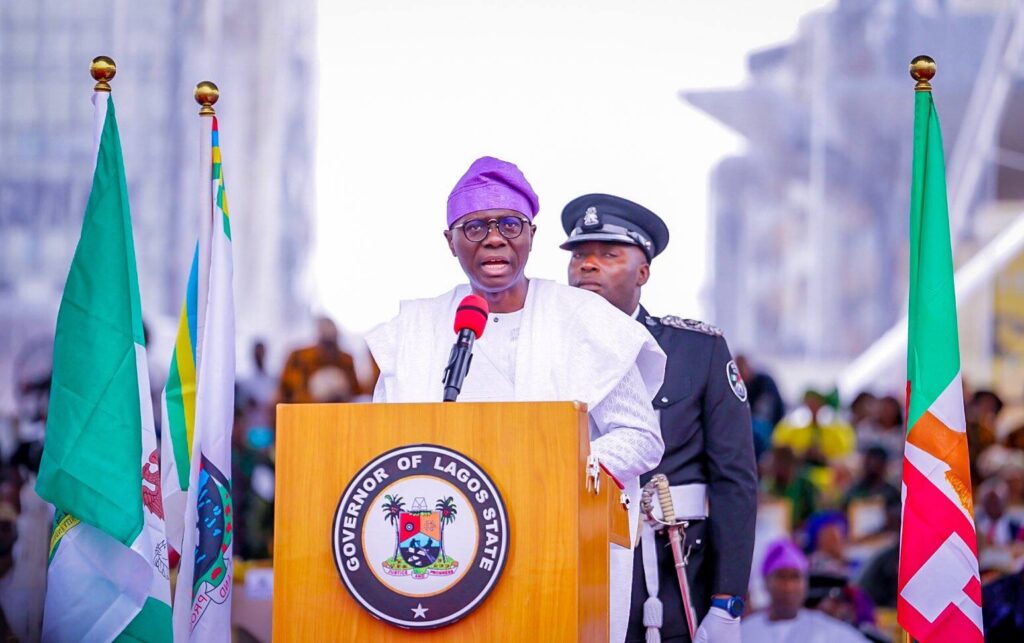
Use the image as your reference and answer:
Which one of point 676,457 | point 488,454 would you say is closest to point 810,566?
point 676,457

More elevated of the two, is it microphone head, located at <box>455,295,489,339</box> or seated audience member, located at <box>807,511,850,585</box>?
microphone head, located at <box>455,295,489,339</box>

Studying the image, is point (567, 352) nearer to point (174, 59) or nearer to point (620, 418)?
point (620, 418)

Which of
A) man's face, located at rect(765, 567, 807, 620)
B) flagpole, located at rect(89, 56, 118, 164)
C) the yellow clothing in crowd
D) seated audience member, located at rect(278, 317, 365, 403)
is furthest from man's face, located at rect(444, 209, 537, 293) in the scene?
the yellow clothing in crowd

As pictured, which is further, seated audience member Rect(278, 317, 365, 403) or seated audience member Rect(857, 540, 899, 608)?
seated audience member Rect(278, 317, 365, 403)

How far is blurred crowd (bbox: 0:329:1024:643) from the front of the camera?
6266 millimetres

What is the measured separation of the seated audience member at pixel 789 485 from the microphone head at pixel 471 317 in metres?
5.31

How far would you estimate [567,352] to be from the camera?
3.60m

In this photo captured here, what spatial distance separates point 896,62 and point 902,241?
1.51 metres

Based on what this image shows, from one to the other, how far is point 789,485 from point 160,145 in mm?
5663

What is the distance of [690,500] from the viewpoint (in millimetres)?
4398

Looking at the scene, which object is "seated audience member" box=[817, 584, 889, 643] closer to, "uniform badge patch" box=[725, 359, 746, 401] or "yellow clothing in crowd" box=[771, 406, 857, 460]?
"yellow clothing in crowd" box=[771, 406, 857, 460]

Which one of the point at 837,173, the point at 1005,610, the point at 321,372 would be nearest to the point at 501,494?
the point at 1005,610

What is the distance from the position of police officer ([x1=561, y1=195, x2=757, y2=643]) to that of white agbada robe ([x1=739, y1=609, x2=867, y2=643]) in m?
1.67

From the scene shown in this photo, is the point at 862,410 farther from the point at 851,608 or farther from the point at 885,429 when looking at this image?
the point at 851,608
